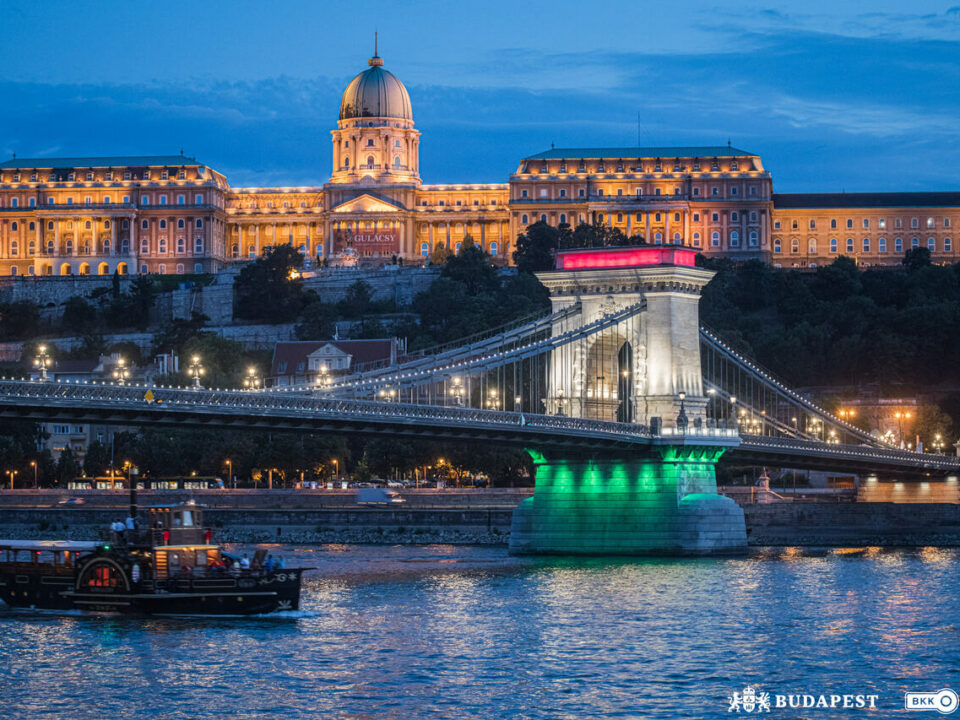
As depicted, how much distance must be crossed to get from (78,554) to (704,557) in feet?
66.2

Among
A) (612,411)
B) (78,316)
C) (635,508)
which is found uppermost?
(78,316)

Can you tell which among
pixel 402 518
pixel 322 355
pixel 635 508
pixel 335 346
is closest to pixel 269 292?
pixel 335 346

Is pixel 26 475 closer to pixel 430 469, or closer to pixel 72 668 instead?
pixel 430 469

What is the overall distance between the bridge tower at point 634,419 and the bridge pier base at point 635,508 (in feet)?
0.10

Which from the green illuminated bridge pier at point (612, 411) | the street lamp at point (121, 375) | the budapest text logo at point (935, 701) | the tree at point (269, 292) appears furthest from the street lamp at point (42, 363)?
the tree at point (269, 292)

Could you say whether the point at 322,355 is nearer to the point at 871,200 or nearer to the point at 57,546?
the point at 57,546

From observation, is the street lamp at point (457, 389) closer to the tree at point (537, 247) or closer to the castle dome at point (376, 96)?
the tree at point (537, 247)

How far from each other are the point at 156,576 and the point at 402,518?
28.5m

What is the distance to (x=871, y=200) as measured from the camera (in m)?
158

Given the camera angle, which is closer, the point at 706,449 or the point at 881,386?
the point at 706,449

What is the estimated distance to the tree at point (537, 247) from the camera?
138 m

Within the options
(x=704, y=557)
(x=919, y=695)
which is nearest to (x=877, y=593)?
(x=704, y=557)

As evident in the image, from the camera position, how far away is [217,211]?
15912 cm

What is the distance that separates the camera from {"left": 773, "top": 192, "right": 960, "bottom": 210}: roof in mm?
156750
